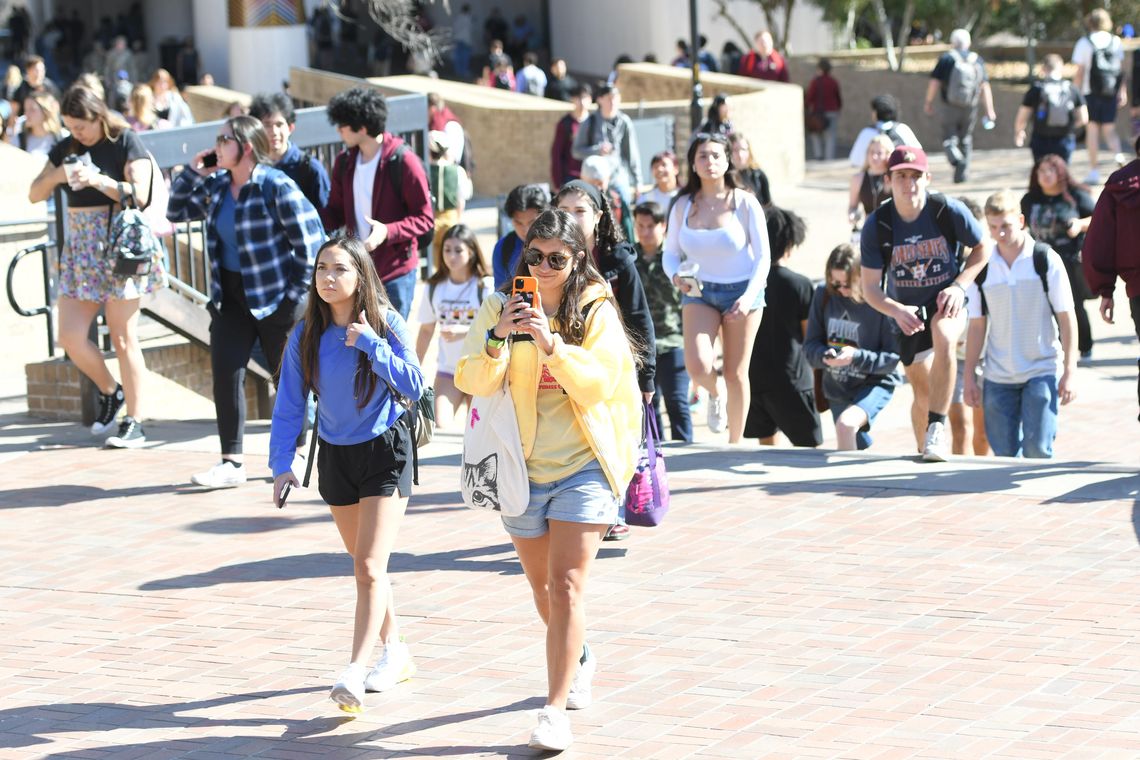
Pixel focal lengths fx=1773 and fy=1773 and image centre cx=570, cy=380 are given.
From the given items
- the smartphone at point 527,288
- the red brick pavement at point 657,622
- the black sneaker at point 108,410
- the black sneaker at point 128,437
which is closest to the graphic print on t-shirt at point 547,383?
the smartphone at point 527,288

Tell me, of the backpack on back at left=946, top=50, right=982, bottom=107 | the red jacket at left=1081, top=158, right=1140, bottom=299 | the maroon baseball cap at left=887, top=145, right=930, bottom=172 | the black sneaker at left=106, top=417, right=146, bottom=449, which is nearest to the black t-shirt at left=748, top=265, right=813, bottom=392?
the maroon baseball cap at left=887, top=145, right=930, bottom=172

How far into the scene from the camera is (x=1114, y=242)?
866 cm

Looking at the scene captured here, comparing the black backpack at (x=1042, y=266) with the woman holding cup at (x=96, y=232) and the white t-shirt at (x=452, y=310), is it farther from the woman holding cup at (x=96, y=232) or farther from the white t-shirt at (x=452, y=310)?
the woman holding cup at (x=96, y=232)

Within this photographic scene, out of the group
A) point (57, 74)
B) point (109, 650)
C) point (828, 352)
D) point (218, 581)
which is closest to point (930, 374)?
point (828, 352)

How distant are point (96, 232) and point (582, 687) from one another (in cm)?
528

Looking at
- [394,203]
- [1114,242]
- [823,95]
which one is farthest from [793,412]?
[823,95]

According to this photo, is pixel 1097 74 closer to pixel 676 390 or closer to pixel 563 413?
pixel 676 390

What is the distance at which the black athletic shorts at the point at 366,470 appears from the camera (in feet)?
19.9

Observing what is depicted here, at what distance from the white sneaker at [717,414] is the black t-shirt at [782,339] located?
0.90 ft

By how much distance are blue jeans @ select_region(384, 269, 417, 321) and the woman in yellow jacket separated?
4.48 metres

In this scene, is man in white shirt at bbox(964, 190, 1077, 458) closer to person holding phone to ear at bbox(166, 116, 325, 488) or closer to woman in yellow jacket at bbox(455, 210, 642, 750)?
person holding phone to ear at bbox(166, 116, 325, 488)

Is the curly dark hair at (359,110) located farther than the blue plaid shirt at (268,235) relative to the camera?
Yes

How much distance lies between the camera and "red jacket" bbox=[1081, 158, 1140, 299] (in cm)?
857

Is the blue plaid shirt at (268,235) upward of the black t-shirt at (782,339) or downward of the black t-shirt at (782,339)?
upward
